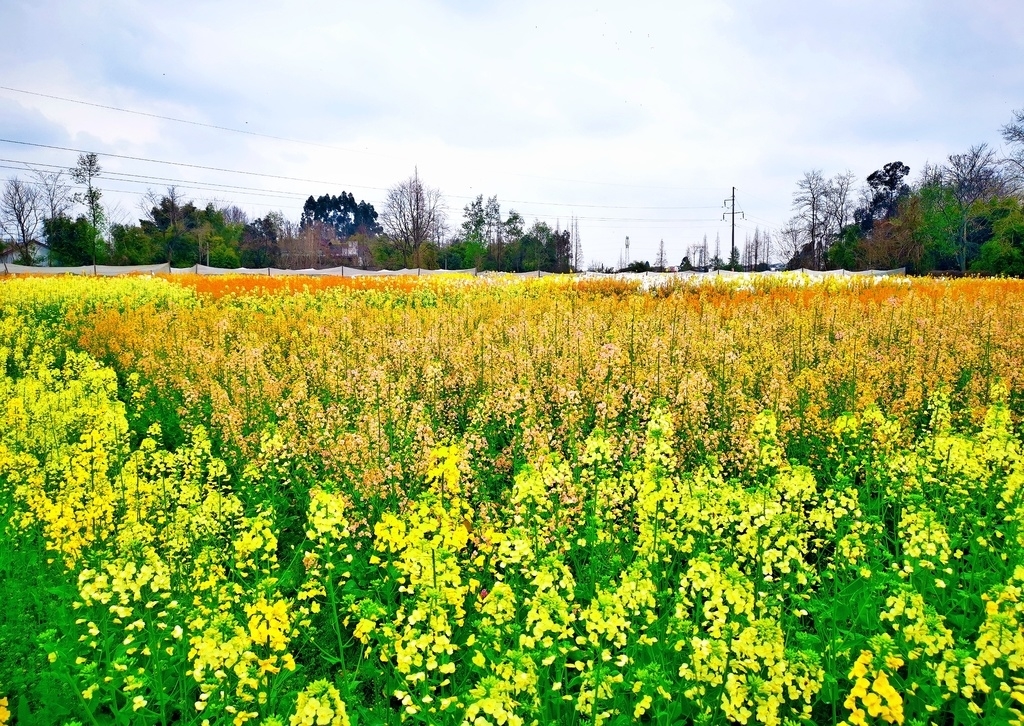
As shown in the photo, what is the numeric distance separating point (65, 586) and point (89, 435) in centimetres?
124

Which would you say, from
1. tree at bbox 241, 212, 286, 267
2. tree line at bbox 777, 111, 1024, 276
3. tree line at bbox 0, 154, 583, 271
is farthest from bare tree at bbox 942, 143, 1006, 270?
tree at bbox 241, 212, 286, 267

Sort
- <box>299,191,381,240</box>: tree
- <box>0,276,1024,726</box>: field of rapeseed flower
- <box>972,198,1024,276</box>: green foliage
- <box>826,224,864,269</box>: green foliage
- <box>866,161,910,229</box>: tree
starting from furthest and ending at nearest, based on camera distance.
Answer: <box>299,191,381,240</box>: tree < <box>866,161,910,229</box>: tree < <box>826,224,864,269</box>: green foliage < <box>972,198,1024,276</box>: green foliage < <box>0,276,1024,726</box>: field of rapeseed flower

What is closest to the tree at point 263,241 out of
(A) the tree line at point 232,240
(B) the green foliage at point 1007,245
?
(A) the tree line at point 232,240

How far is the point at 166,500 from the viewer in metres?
4.14

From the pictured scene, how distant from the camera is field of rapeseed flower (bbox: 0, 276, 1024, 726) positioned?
105 inches

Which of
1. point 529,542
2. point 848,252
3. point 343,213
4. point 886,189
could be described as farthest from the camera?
point 343,213

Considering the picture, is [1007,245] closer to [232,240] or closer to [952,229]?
[952,229]

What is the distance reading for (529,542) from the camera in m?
3.24

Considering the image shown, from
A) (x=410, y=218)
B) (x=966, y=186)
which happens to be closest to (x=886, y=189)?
(x=966, y=186)

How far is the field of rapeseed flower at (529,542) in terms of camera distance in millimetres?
2672

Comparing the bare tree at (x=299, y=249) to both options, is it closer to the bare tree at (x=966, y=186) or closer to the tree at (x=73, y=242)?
the tree at (x=73, y=242)

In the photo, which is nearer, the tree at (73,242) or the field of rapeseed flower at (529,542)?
the field of rapeseed flower at (529,542)

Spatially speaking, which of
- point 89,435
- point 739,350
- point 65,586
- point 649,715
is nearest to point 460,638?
point 649,715

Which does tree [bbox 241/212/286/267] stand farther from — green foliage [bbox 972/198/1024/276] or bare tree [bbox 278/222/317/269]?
green foliage [bbox 972/198/1024/276]
